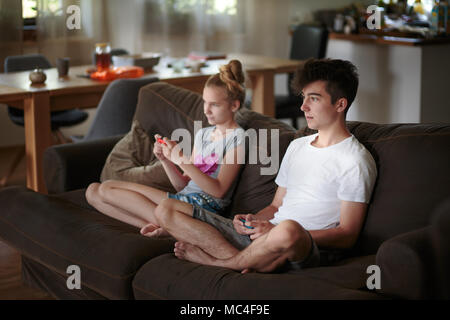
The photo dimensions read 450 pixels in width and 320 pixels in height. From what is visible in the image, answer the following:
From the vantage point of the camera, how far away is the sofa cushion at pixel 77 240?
2.34 meters

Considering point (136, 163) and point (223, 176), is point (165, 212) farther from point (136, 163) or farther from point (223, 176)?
point (136, 163)

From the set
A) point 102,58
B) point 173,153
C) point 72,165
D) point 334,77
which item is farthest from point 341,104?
point 102,58

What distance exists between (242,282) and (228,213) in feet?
2.59

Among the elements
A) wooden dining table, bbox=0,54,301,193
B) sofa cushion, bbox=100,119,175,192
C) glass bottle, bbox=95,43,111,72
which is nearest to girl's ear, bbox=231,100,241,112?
sofa cushion, bbox=100,119,175,192

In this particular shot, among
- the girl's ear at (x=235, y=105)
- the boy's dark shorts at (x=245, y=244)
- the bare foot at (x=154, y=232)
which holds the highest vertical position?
the girl's ear at (x=235, y=105)

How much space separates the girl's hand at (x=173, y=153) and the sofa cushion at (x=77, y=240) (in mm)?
308

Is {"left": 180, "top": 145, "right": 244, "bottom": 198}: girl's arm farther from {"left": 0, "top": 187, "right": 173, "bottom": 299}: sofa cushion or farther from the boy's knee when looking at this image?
the boy's knee

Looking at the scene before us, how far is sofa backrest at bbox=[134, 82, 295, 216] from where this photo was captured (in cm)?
275

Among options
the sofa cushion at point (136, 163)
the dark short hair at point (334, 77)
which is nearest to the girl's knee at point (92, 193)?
the sofa cushion at point (136, 163)

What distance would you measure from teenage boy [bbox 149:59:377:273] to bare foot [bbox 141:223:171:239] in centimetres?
18

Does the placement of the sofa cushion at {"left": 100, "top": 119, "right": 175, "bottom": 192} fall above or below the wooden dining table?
below

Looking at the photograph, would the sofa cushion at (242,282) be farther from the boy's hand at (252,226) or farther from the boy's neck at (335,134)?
the boy's neck at (335,134)
